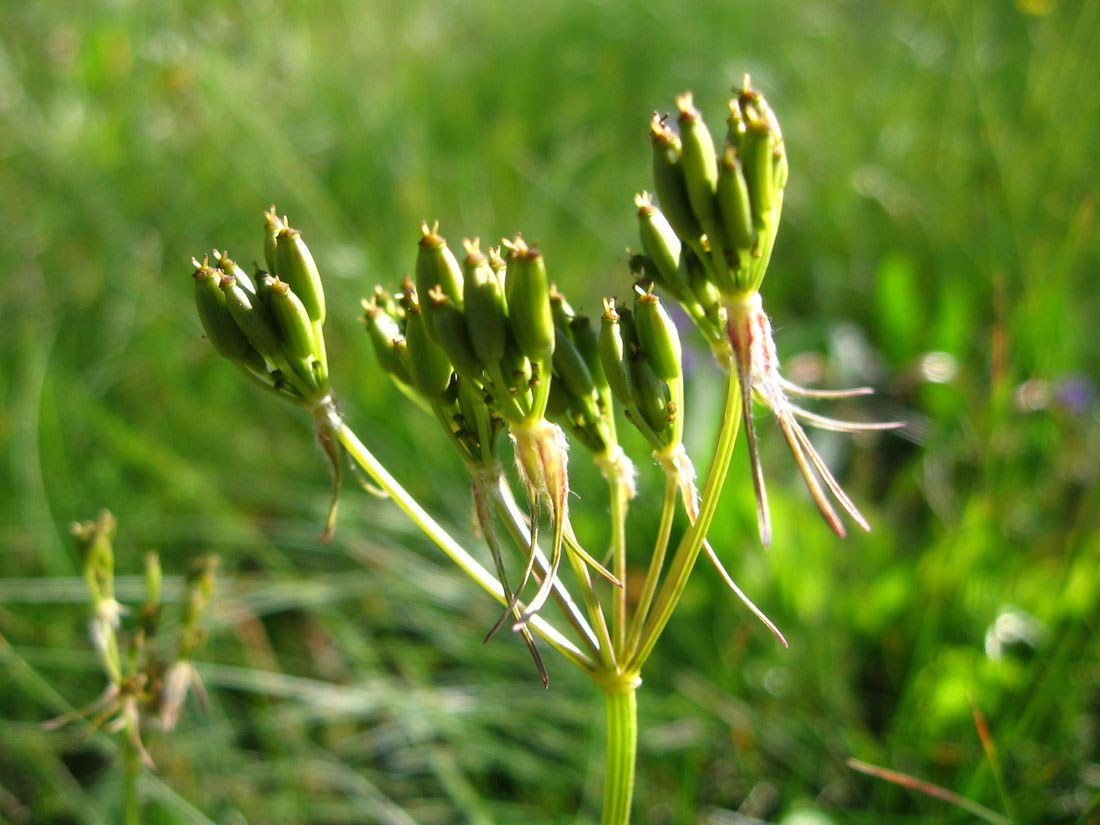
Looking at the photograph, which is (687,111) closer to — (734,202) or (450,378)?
(734,202)

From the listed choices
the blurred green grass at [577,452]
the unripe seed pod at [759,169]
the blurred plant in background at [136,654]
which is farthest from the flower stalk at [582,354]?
the blurred green grass at [577,452]

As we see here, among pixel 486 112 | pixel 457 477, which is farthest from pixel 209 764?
pixel 486 112

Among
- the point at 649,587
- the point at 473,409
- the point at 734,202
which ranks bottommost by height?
the point at 649,587

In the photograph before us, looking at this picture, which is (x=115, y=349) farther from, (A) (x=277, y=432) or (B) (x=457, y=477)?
(B) (x=457, y=477)

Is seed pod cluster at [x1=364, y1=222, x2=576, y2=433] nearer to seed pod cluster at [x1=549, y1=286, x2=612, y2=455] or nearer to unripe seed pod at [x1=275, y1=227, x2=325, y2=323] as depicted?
seed pod cluster at [x1=549, y1=286, x2=612, y2=455]

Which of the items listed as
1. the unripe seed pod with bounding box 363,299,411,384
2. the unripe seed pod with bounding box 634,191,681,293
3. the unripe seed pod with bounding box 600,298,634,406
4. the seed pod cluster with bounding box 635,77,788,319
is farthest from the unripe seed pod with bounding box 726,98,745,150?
the unripe seed pod with bounding box 363,299,411,384

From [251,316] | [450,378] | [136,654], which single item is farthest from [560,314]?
[136,654]
